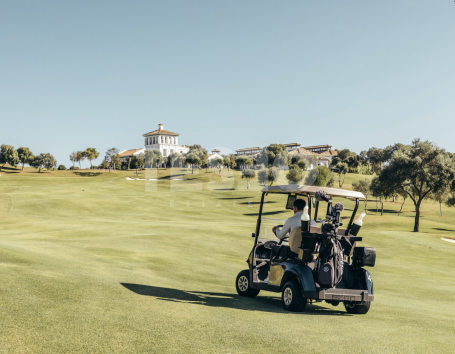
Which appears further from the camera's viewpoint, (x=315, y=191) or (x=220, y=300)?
(x=220, y=300)

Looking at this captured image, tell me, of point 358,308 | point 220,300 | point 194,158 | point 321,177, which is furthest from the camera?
point 194,158

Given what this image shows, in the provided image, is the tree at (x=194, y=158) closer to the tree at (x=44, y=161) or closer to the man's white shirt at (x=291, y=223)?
the tree at (x=44, y=161)

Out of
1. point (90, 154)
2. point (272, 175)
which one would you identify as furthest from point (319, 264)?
point (90, 154)

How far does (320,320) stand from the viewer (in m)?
7.90

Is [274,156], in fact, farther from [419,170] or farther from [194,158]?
[419,170]

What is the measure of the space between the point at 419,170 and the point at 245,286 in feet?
148

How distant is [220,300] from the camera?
943 cm

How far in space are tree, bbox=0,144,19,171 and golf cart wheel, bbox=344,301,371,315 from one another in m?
145

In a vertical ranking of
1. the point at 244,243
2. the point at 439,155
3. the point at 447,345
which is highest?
the point at 439,155

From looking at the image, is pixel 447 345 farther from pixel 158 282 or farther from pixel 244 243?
pixel 244 243

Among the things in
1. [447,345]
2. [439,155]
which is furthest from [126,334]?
[439,155]

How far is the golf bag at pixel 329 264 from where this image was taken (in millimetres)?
8172

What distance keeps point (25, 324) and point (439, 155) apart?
51449 mm

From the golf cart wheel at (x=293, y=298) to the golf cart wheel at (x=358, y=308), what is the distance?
52.2 inches
